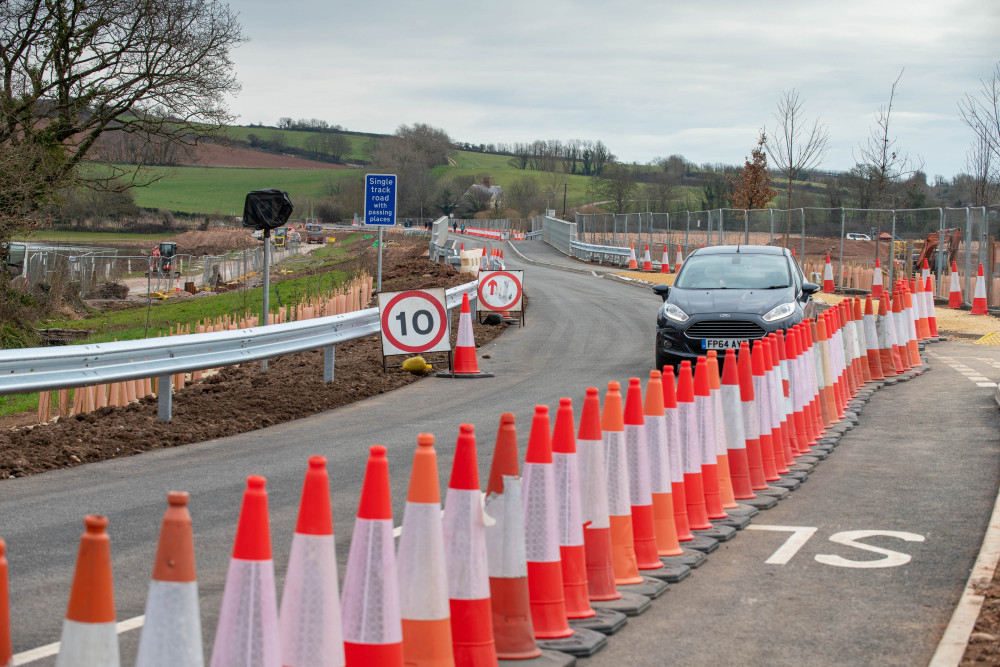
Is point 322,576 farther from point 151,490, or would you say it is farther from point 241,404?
point 241,404

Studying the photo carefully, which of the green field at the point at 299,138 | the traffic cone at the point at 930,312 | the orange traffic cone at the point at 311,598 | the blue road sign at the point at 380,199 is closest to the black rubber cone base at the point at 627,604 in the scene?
the orange traffic cone at the point at 311,598

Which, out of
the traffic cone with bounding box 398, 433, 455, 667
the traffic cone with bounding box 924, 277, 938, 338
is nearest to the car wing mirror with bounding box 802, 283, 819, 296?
the traffic cone with bounding box 924, 277, 938, 338

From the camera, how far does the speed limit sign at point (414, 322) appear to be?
14828 millimetres

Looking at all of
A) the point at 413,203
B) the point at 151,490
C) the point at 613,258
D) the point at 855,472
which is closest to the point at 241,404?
the point at 151,490

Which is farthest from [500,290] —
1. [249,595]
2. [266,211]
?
[249,595]

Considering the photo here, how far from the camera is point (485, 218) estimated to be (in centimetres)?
15250

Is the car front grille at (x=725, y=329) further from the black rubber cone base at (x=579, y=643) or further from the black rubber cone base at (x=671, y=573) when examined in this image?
the black rubber cone base at (x=579, y=643)

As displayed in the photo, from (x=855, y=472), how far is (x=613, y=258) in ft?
135

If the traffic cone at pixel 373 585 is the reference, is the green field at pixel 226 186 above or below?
above

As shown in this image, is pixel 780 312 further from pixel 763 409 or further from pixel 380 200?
pixel 380 200

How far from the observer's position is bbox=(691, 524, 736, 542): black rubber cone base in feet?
23.1

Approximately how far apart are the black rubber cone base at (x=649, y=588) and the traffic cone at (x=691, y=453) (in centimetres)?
105

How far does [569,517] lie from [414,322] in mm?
9976

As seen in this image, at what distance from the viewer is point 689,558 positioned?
652cm
